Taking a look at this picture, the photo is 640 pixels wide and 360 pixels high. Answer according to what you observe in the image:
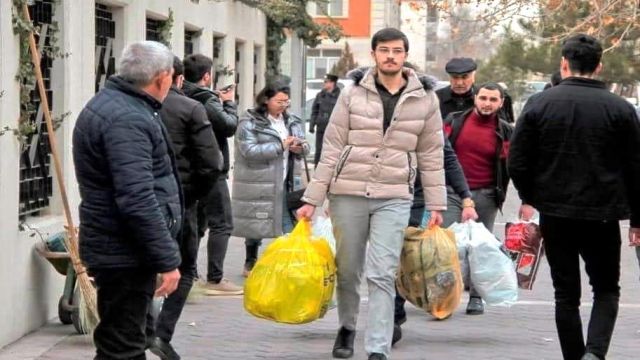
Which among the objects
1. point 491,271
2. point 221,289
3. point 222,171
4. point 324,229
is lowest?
point 221,289

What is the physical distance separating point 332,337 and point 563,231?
2.34 metres

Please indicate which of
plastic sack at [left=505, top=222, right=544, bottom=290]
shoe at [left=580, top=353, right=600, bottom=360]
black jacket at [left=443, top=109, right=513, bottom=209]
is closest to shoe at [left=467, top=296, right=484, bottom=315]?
black jacket at [left=443, top=109, right=513, bottom=209]

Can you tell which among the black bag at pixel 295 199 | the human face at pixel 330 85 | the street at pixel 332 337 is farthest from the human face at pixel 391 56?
the human face at pixel 330 85

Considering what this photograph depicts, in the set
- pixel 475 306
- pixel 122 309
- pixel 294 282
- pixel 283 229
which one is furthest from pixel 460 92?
pixel 122 309

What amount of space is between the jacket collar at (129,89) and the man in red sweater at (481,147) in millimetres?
4222

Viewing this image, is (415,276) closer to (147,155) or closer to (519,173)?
(519,173)

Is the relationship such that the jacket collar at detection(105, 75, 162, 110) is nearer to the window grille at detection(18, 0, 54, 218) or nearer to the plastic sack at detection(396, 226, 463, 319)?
the plastic sack at detection(396, 226, 463, 319)

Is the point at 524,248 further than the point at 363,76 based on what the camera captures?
Yes

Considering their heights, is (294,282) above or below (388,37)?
below

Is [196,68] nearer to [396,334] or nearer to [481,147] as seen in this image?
[481,147]

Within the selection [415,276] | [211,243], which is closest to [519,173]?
[415,276]

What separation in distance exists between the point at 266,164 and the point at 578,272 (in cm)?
486

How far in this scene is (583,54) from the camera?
7.06 meters

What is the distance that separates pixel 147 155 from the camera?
558 cm
